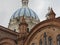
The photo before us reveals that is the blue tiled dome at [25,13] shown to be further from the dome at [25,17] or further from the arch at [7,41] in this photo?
the arch at [7,41]

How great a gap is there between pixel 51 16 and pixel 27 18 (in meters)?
17.1

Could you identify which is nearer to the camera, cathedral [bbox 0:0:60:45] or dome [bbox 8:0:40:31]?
cathedral [bbox 0:0:60:45]

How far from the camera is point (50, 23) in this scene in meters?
29.8

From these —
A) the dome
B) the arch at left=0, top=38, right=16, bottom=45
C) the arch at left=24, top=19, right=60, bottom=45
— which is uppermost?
the dome

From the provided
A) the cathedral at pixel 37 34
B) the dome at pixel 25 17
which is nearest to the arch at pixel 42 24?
the cathedral at pixel 37 34

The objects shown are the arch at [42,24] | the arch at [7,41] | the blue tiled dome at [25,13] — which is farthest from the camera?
the blue tiled dome at [25,13]

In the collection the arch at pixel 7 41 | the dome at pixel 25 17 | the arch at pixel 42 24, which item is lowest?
the arch at pixel 7 41

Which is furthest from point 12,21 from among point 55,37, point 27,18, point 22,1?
point 55,37

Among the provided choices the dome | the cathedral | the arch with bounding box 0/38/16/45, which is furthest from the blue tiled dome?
the arch with bounding box 0/38/16/45

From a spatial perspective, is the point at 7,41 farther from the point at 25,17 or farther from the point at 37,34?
the point at 25,17

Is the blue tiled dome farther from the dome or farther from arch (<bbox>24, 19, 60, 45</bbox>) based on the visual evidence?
arch (<bbox>24, 19, 60, 45</bbox>)

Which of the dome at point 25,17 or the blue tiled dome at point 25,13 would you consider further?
the blue tiled dome at point 25,13

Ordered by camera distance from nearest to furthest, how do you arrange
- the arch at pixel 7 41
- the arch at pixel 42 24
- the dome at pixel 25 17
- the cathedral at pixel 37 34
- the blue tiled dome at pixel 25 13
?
the arch at pixel 42 24 < the cathedral at pixel 37 34 < the arch at pixel 7 41 < the dome at pixel 25 17 < the blue tiled dome at pixel 25 13

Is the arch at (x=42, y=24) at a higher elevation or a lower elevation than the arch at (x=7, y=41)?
higher
